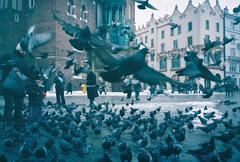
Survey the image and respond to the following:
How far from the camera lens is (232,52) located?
57.7 m

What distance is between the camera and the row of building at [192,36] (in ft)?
171

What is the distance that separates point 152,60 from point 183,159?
189 feet

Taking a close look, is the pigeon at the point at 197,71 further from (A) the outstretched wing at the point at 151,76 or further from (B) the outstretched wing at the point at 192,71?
(A) the outstretched wing at the point at 151,76

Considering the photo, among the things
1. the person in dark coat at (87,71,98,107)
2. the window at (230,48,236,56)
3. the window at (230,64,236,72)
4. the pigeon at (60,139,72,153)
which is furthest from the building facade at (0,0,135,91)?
the pigeon at (60,139,72,153)

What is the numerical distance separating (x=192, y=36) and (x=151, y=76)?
168ft

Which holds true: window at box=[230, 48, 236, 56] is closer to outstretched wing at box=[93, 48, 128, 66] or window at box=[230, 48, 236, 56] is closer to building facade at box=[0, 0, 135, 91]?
building facade at box=[0, 0, 135, 91]

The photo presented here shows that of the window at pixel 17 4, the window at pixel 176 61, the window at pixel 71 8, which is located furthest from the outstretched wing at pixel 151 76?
the window at pixel 176 61

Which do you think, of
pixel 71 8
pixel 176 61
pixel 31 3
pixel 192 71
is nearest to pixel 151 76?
pixel 192 71

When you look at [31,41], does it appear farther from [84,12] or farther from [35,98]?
[84,12]

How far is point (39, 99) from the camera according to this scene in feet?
27.2

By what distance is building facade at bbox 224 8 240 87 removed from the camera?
56.2 meters

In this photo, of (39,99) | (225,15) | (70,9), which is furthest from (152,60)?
(39,99)

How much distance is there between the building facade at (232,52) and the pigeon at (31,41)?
53.3m

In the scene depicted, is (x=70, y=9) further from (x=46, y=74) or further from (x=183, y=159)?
(x=183, y=159)
